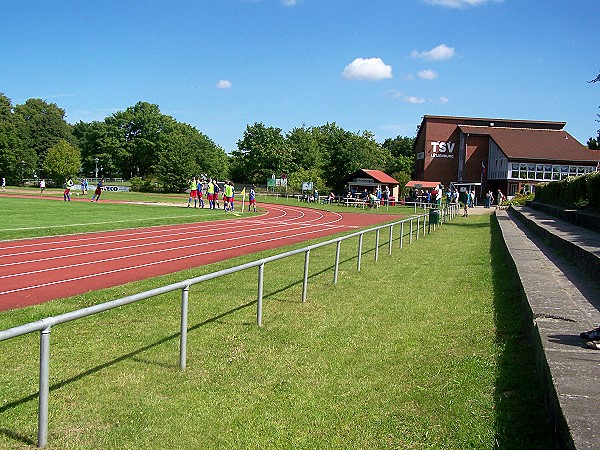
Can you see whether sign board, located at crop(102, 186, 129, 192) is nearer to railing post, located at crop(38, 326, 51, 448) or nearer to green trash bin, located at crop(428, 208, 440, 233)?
green trash bin, located at crop(428, 208, 440, 233)

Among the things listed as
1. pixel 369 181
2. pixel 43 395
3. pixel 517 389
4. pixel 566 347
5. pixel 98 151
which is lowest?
pixel 517 389

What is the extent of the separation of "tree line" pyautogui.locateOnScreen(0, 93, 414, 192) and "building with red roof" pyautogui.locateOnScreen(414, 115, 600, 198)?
31.2 ft

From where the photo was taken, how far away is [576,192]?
63.9ft

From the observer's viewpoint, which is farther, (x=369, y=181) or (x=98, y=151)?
(x=98, y=151)

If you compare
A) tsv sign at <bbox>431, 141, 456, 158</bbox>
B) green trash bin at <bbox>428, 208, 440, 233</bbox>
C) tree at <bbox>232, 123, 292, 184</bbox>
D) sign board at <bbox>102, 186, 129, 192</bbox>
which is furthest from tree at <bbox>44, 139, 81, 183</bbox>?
green trash bin at <bbox>428, 208, 440, 233</bbox>

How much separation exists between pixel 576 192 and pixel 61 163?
81.3 m

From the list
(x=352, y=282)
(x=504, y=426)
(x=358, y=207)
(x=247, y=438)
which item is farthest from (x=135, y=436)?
(x=358, y=207)

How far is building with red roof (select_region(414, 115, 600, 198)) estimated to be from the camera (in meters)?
64.4

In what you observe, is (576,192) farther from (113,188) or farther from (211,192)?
(113,188)

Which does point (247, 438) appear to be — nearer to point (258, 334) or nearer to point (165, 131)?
point (258, 334)

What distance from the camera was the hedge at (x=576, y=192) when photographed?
51.0ft

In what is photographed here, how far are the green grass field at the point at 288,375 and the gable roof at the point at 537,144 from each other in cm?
6094

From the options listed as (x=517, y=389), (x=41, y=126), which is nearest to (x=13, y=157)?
(x=41, y=126)

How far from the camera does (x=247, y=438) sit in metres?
3.83
